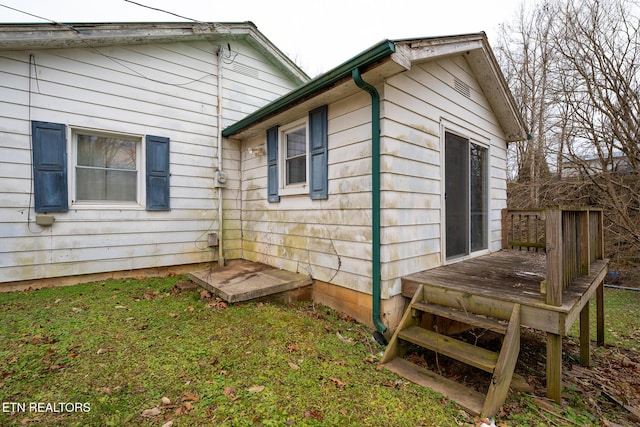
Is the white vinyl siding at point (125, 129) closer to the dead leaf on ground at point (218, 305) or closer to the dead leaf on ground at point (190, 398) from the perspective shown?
the dead leaf on ground at point (218, 305)

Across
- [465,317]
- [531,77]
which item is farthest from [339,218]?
[531,77]

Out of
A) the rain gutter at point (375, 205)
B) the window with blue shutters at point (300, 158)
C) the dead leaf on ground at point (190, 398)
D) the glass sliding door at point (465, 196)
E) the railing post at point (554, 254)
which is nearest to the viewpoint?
the dead leaf on ground at point (190, 398)

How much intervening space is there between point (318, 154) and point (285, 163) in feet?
3.11

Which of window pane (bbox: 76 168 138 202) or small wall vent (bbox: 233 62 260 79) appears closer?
window pane (bbox: 76 168 138 202)

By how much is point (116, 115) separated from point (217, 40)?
2.54 meters

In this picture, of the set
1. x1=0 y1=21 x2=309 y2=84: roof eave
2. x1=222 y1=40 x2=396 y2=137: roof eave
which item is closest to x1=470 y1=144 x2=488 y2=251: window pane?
x1=222 y1=40 x2=396 y2=137: roof eave

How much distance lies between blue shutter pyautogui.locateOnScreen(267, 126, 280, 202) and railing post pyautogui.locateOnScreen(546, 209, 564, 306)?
3564 millimetres

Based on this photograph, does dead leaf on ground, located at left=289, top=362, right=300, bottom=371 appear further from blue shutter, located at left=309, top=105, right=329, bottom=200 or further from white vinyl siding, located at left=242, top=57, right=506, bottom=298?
blue shutter, located at left=309, top=105, right=329, bottom=200

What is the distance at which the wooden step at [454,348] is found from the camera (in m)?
2.30

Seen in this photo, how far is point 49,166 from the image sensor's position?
4.20m

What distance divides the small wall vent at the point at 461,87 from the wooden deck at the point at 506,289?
8.96 ft

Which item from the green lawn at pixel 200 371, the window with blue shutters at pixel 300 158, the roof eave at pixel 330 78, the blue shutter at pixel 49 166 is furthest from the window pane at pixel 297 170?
the blue shutter at pixel 49 166

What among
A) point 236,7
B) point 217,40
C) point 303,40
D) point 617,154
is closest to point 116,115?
point 217,40

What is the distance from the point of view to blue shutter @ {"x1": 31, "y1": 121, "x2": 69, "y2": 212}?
4.12m
